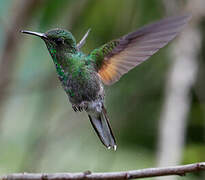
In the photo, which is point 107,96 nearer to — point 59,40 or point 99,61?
point 99,61

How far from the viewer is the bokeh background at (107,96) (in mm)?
4039

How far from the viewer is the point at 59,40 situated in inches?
92.7

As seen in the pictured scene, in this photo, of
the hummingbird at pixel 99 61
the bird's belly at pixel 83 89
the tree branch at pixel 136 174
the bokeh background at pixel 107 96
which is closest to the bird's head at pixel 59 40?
the hummingbird at pixel 99 61

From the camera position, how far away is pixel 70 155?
4.57m

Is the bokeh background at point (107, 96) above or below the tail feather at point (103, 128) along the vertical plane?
below

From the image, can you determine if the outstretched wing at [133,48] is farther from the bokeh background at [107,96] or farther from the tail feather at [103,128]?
the bokeh background at [107,96]

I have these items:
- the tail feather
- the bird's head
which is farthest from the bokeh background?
the bird's head

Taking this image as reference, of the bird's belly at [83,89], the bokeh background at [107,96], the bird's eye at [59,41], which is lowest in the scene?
the bokeh background at [107,96]

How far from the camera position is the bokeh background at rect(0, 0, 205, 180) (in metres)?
→ 4.04

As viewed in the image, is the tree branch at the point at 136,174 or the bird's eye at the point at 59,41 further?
the bird's eye at the point at 59,41

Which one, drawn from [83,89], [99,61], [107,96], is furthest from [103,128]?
[107,96]

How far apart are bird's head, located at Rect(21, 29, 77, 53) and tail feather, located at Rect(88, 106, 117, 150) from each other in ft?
1.35

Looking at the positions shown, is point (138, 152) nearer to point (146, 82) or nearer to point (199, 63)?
point (146, 82)

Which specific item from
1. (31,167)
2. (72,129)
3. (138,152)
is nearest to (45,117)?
(72,129)
